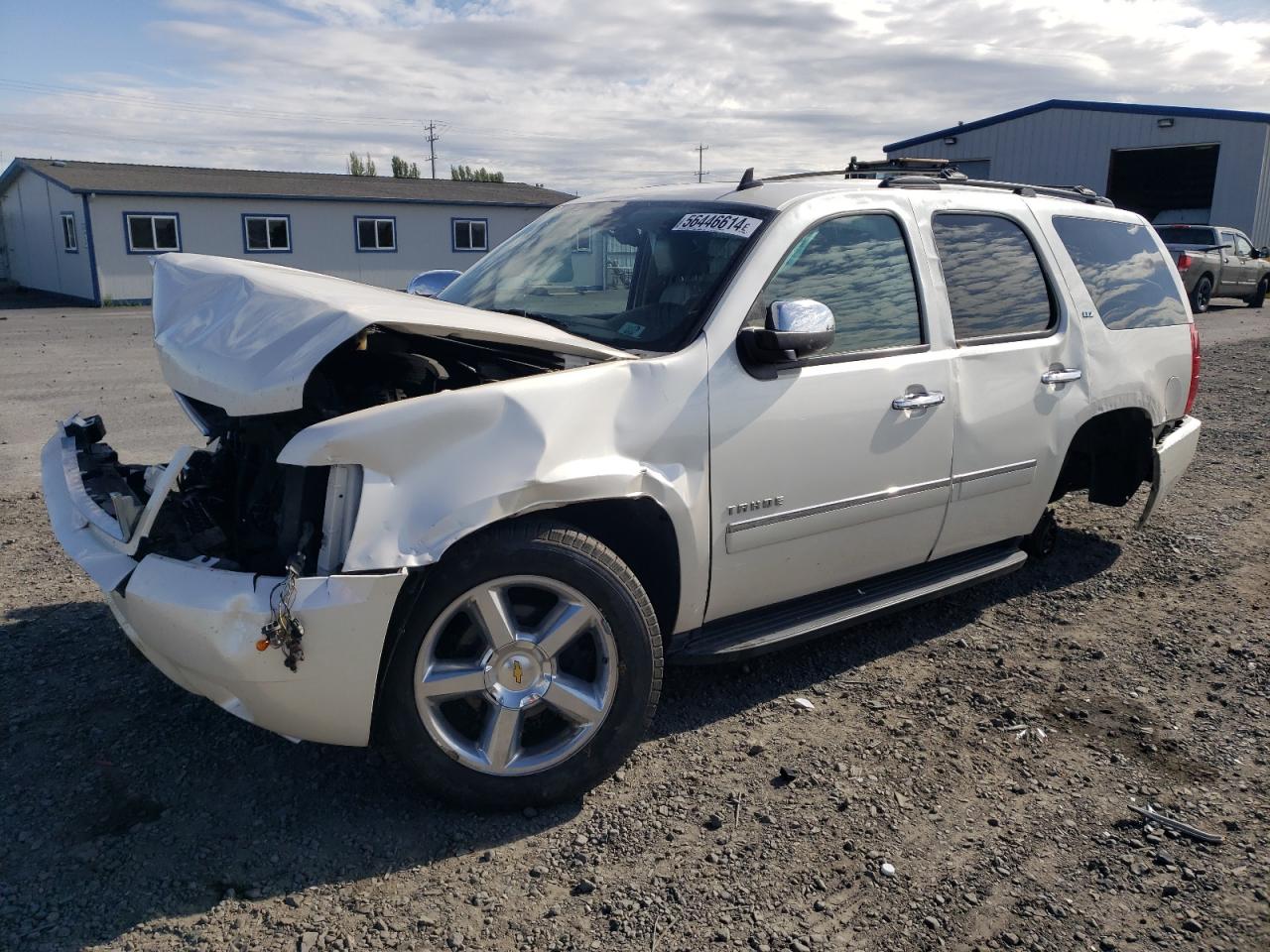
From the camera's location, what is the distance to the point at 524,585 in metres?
2.97

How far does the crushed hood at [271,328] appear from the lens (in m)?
2.78

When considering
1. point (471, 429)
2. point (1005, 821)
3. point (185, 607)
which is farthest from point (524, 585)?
point (1005, 821)

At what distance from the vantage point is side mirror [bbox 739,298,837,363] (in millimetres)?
3283

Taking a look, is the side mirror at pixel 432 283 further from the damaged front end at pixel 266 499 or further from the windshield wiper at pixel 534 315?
the damaged front end at pixel 266 499

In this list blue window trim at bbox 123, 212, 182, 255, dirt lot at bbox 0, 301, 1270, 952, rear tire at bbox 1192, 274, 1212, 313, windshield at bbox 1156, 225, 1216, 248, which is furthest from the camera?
blue window trim at bbox 123, 212, 182, 255

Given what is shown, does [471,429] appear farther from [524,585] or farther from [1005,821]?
[1005,821]

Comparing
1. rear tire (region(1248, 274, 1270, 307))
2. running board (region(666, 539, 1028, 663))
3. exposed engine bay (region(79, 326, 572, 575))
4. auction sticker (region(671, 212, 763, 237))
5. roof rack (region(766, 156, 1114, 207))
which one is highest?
roof rack (region(766, 156, 1114, 207))

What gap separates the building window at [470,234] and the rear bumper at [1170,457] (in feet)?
105

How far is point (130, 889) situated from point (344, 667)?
32.3 inches

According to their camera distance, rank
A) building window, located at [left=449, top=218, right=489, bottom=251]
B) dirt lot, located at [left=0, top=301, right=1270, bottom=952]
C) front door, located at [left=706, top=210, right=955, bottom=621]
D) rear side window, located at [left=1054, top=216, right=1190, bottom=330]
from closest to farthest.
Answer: dirt lot, located at [left=0, top=301, right=1270, bottom=952] < front door, located at [left=706, top=210, right=955, bottom=621] < rear side window, located at [left=1054, top=216, right=1190, bottom=330] < building window, located at [left=449, top=218, right=489, bottom=251]

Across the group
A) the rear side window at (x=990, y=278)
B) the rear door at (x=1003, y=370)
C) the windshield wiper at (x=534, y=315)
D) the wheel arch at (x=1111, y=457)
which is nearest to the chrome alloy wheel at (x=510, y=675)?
the windshield wiper at (x=534, y=315)

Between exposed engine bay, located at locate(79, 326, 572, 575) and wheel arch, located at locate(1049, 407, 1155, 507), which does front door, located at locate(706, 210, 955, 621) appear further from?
wheel arch, located at locate(1049, 407, 1155, 507)

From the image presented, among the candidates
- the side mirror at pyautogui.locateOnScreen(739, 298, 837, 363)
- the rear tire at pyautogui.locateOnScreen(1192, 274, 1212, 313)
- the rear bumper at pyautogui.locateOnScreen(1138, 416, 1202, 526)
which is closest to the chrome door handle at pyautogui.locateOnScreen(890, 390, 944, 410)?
the side mirror at pyautogui.locateOnScreen(739, 298, 837, 363)

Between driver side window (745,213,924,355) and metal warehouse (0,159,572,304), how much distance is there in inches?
A: 1114
